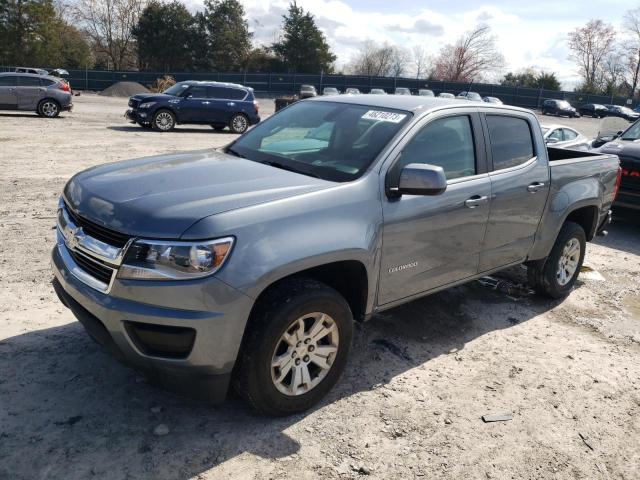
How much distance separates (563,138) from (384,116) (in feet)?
35.0

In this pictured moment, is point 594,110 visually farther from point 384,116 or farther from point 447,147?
point 384,116

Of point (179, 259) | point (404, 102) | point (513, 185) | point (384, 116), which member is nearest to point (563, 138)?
point (513, 185)

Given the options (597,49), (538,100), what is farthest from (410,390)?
(597,49)

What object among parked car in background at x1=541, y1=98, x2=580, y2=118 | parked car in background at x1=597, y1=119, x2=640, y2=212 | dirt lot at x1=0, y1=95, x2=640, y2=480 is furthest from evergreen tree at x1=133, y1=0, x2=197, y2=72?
dirt lot at x1=0, y1=95, x2=640, y2=480

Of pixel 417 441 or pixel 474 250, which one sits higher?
pixel 474 250

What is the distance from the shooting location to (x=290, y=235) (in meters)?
2.97

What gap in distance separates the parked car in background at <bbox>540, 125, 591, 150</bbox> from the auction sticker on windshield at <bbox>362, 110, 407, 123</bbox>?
9.60m

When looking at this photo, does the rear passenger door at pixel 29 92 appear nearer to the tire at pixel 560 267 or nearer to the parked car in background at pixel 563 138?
the parked car in background at pixel 563 138

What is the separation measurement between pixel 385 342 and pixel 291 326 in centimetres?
150

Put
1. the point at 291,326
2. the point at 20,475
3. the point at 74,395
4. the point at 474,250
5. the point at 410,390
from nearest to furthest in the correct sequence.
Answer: the point at 20,475 → the point at 291,326 → the point at 74,395 → the point at 410,390 → the point at 474,250

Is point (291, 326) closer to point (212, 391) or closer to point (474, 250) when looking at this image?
point (212, 391)

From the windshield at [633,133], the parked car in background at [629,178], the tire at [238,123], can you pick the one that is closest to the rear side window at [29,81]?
the tire at [238,123]

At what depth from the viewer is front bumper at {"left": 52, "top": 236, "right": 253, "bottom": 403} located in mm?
2711

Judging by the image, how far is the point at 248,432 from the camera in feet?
10.3
